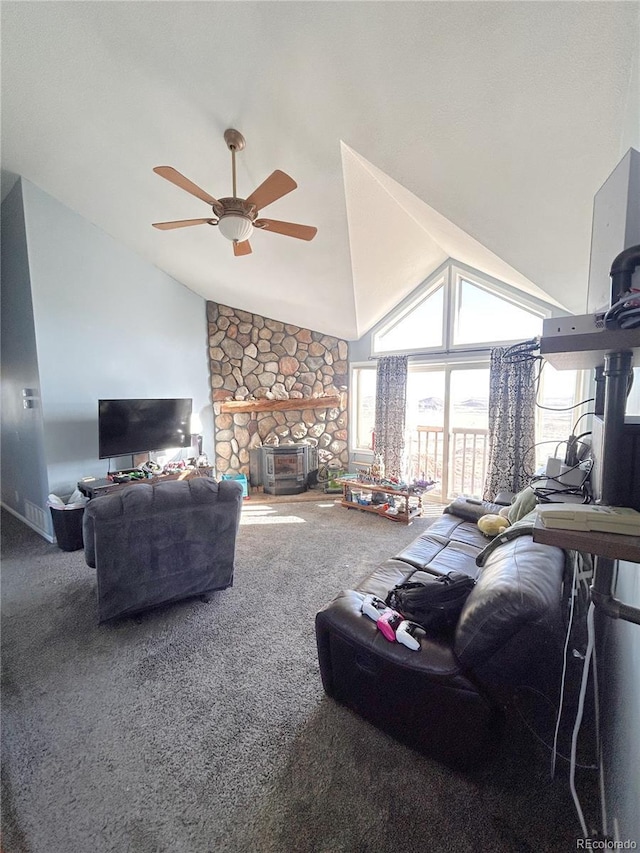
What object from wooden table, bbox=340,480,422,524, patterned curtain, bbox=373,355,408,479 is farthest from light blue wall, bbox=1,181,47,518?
patterned curtain, bbox=373,355,408,479

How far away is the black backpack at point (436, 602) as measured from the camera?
4.59 feet

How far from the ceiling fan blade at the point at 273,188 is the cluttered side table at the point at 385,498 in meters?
3.14

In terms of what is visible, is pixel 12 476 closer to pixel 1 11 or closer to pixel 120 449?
pixel 120 449

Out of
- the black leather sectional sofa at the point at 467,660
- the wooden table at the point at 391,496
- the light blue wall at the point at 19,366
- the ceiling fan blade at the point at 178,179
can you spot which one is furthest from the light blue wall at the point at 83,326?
the black leather sectional sofa at the point at 467,660

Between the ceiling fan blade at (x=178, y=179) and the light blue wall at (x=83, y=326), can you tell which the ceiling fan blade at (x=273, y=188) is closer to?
the ceiling fan blade at (x=178, y=179)

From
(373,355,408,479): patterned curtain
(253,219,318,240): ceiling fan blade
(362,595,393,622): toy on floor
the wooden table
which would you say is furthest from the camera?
(373,355,408,479): patterned curtain

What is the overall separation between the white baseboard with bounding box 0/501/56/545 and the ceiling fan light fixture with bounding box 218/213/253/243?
3.42m

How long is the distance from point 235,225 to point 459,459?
396 centimetres

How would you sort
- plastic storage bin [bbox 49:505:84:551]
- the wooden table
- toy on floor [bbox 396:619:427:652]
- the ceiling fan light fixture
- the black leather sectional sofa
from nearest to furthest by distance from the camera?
1. the black leather sectional sofa
2. toy on floor [bbox 396:619:427:652]
3. the ceiling fan light fixture
4. plastic storage bin [bbox 49:505:84:551]
5. the wooden table

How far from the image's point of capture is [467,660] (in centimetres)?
119

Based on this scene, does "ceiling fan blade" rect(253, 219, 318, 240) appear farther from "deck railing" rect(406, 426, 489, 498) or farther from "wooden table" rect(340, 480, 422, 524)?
"deck railing" rect(406, 426, 489, 498)

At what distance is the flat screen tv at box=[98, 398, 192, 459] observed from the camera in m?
3.53

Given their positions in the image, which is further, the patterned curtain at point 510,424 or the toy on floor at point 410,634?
the patterned curtain at point 510,424

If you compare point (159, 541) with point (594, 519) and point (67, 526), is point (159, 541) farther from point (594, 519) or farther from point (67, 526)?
point (594, 519)
